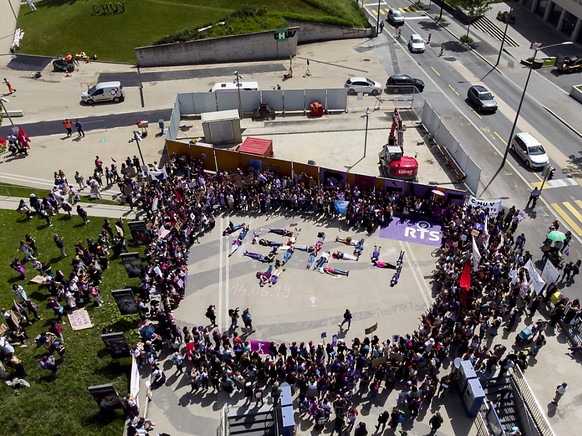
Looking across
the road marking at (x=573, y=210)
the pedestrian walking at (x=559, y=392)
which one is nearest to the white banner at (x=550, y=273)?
the pedestrian walking at (x=559, y=392)

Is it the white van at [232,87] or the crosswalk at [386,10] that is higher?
the crosswalk at [386,10]

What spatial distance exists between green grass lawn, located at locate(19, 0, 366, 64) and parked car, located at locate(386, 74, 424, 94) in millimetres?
17687

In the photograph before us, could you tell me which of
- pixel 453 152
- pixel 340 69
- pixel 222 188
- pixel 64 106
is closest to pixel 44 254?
pixel 222 188

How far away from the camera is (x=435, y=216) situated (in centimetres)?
3166

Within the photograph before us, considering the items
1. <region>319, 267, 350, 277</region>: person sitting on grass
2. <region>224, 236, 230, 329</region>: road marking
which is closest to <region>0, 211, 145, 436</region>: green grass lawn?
<region>224, 236, 230, 329</region>: road marking

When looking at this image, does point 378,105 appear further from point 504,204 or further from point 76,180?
point 76,180

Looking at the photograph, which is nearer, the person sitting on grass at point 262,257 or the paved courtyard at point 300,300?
the paved courtyard at point 300,300

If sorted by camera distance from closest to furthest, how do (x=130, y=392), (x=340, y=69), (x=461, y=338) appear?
(x=130, y=392), (x=461, y=338), (x=340, y=69)

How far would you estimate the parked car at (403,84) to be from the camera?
156ft

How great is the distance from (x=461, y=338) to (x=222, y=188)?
59.2 feet

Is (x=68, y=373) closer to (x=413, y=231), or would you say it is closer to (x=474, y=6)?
(x=413, y=231)

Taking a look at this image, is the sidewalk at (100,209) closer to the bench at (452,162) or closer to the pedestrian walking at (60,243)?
the pedestrian walking at (60,243)

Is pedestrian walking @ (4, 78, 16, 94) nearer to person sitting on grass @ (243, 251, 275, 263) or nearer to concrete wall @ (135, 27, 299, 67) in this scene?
concrete wall @ (135, 27, 299, 67)

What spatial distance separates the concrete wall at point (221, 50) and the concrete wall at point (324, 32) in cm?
308
